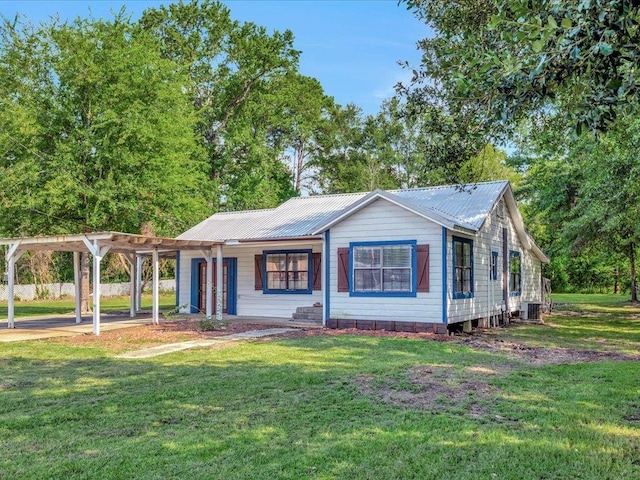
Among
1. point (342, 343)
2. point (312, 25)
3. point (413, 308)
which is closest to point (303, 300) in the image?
point (413, 308)

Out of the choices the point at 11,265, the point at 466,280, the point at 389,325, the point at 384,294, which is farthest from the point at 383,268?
the point at 11,265

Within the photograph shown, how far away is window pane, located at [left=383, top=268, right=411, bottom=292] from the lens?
13000 millimetres

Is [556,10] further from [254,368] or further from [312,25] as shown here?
[312,25]

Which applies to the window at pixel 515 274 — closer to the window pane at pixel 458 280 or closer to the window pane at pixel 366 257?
the window pane at pixel 458 280

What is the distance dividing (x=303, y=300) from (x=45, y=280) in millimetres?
21670

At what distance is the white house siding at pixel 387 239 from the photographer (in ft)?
41.4

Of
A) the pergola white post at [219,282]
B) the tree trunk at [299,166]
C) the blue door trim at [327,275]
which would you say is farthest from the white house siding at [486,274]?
the tree trunk at [299,166]

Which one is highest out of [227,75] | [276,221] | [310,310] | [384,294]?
[227,75]

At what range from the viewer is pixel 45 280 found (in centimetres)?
3102

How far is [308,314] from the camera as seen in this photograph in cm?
1551

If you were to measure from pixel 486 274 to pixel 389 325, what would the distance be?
3757mm

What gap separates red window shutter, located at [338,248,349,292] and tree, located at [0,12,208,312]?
8.39 m

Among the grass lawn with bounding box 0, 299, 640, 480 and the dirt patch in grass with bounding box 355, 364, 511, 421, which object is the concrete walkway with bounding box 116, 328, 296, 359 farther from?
the dirt patch in grass with bounding box 355, 364, 511, 421

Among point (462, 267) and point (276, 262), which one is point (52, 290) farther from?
point (462, 267)
